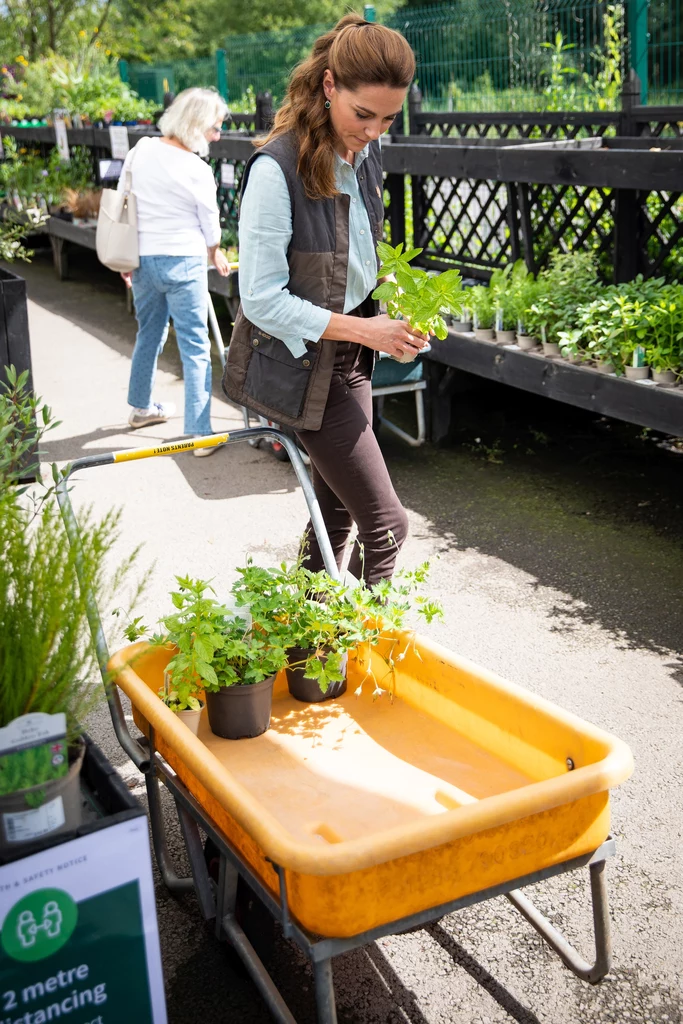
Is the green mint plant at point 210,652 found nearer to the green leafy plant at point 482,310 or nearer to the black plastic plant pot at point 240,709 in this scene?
the black plastic plant pot at point 240,709

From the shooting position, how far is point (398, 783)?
2.55m

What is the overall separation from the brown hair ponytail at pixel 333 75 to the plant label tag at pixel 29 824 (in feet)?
5.62

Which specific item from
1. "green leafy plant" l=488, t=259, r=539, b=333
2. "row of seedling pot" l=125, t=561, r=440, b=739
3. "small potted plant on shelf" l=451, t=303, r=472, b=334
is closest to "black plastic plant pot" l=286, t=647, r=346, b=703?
"row of seedling pot" l=125, t=561, r=440, b=739

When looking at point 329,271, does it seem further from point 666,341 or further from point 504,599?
point 666,341

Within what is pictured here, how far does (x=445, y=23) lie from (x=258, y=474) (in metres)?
12.6

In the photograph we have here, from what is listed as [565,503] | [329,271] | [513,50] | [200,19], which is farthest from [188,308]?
[200,19]

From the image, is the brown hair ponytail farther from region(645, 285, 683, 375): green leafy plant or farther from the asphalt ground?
region(645, 285, 683, 375): green leafy plant

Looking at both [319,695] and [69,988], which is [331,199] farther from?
[69,988]

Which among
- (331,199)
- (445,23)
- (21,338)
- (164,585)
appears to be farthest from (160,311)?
(445,23)

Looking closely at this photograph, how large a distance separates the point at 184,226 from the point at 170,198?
0.17m

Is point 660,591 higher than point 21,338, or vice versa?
point 21,338

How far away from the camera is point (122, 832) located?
1.74 m

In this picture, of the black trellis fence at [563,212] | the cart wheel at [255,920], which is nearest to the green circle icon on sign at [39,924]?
the cart wheel at [255,920]

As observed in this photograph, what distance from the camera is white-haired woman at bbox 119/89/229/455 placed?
584 cm
